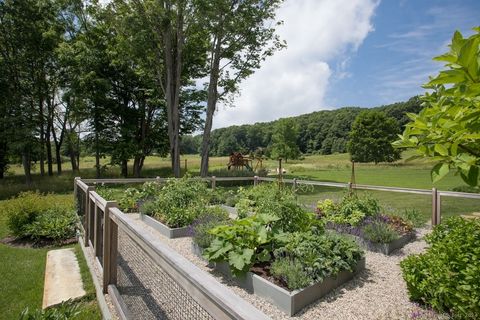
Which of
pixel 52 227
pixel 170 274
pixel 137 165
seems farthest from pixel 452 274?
pixel 137 165

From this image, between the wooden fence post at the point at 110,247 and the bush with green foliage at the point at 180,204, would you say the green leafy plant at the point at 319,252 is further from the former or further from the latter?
the bush with green foliage at the point at 180,204

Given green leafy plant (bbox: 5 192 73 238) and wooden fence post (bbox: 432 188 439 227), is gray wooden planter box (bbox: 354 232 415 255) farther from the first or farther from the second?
green leafy plant (bbox: 5 192 73 238)

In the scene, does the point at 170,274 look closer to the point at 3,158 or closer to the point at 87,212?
the point at 87,212

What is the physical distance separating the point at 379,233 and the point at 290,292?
9.14ft

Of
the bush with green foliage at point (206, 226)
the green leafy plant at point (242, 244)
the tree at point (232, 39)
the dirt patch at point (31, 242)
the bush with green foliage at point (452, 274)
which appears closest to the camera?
the bush with green foliage at point (452, 274)

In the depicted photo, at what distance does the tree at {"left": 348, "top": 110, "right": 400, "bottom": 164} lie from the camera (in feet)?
144

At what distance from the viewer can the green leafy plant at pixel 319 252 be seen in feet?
13.5

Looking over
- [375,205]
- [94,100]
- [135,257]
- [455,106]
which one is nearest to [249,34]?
[94,100]

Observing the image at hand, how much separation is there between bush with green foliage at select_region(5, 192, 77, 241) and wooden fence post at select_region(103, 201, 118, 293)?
4.07 meters

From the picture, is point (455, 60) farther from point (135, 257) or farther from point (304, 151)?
point (304, 151)

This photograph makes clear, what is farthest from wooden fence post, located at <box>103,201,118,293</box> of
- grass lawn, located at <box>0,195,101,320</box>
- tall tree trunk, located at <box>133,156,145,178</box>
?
tall tree trunk, located at <box>133,156,145,178</box>

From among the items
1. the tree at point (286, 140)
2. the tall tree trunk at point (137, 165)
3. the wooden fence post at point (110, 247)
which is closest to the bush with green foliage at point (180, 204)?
the wooden fence post at point (110, 247)

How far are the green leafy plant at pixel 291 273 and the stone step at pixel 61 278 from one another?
2.64 metres

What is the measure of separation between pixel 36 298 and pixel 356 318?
4.19 m
